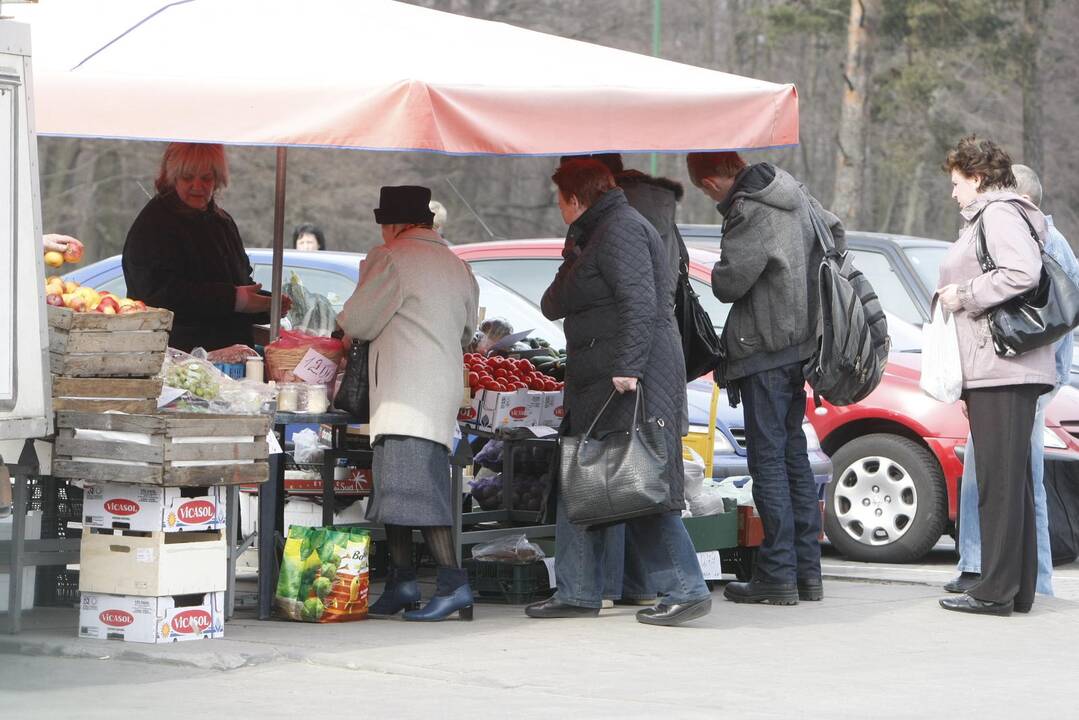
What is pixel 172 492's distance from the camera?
22.1 feet

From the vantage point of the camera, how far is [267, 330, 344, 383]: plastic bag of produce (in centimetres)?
745

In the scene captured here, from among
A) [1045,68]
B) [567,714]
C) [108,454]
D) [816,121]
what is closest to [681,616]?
[567,714]

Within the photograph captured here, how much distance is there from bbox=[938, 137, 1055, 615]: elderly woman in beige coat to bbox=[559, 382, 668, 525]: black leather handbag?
1.48m

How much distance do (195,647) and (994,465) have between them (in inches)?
135

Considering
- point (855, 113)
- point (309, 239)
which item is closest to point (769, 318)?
point (309, 239)

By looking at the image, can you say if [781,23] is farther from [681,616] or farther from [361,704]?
[361,704]

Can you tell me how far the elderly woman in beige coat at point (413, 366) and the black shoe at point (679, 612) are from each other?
0.80 meters

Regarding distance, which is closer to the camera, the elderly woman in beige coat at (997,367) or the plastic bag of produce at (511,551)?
the elderly woman in beige coat at (997,367)

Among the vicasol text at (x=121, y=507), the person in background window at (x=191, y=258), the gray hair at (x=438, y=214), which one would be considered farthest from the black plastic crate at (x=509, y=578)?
the gray hair at (x=438, y=214)

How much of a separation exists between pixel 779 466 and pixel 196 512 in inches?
102

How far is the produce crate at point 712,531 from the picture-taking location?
27.5 feet

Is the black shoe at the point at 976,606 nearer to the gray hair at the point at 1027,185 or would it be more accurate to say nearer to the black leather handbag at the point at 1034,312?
the black leather handbag at the point at 1034,312

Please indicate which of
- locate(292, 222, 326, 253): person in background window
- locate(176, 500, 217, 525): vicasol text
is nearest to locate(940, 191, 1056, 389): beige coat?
locate(176, 500, 217, 525): vicasol text

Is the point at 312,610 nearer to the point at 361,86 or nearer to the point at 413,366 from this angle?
the point at 413,366
